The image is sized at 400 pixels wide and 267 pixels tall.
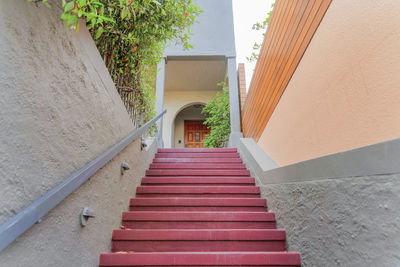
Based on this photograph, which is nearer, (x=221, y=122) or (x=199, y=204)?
(x=199, y=204)

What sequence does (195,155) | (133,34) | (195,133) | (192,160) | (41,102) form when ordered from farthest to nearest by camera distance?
1. (195,133)
2. (195,155)
3. (192,160)
4. (133,34)
5. (41,102)

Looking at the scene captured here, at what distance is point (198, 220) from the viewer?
2.08 m

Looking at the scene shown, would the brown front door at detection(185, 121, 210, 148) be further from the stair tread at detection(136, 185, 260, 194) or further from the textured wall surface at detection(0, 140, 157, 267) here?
the textured wall surface at detection(0, 140, 157, 267)

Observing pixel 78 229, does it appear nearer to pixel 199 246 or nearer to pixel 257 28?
pixel 199 246

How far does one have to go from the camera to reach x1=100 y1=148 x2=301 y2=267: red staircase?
1.58m

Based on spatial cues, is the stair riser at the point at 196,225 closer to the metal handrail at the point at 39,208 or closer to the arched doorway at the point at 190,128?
the metal handrail at the point at 39,208

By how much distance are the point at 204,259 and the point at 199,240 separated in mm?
259

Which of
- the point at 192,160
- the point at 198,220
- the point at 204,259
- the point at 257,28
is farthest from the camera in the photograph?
the point at 257,28

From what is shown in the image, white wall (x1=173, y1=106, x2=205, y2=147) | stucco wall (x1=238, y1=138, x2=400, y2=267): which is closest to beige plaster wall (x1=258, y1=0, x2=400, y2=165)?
stucco wall (x1=238, y1=138, x2=400, y2=267)

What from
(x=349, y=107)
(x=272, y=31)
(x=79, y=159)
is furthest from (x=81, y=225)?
(x=272, y=31)

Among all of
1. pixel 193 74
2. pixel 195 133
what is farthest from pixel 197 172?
pixel 195 133

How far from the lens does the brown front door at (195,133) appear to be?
29.1 feet

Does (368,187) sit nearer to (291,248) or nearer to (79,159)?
(291,248)

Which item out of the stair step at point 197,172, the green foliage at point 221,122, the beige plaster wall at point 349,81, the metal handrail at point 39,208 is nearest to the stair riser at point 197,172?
the stair step at point 197,172
